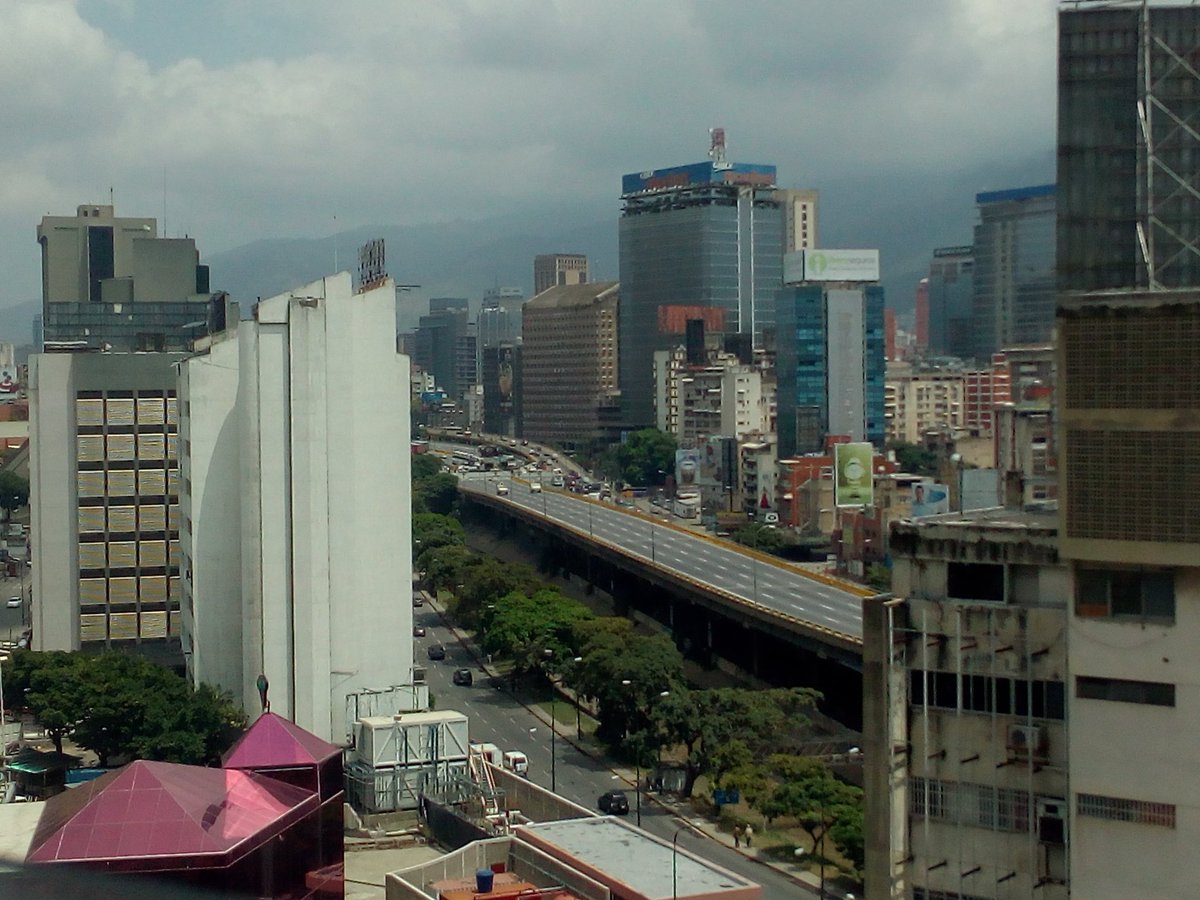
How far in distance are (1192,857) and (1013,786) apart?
46.3 inches

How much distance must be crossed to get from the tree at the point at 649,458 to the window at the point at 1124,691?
8902 cm

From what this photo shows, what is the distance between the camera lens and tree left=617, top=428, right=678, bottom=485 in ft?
324

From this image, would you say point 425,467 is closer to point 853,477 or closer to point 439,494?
point 439,494

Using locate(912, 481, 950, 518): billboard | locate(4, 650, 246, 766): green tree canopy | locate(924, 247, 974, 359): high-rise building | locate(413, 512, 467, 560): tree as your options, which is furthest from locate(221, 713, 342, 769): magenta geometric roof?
locate(924, 247, 974, 359): high-rise building

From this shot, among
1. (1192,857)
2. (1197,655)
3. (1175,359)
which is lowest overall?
(1192,857)

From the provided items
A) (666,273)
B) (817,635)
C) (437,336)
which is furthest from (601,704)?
(437,336)

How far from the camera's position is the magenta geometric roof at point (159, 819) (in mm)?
15500

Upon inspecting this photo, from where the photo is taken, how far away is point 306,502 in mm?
30734

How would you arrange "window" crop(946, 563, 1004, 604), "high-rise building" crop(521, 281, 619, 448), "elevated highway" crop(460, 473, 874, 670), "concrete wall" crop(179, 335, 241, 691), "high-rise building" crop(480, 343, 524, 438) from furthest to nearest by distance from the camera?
"high-rise building" crop(480, 343, 524, 438)
"high-rise building" crop(521, 281, 619, 448)
"elevated highway" crop(460, 473, 874, 670)
"concrete wall" crop(179, 335, 241, 691)
"window" crop(946, 563, 1004, 604)

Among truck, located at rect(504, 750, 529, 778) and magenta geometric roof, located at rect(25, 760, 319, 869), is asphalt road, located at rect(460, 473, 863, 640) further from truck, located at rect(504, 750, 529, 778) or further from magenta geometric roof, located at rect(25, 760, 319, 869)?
magenta geometric roof, located at rect(25, 760, 319, 869)

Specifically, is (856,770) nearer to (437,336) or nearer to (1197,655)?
(1197,655)

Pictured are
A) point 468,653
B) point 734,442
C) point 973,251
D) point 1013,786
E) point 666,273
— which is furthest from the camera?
point 666,273

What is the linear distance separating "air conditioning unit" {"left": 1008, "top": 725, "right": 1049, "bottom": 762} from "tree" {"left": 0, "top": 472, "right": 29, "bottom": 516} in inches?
2636

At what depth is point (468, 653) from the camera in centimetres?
4684
